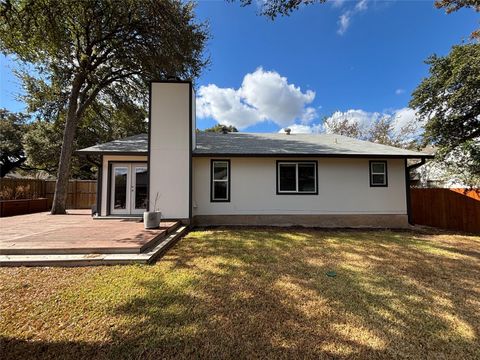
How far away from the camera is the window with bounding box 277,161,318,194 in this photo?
951 centimetres

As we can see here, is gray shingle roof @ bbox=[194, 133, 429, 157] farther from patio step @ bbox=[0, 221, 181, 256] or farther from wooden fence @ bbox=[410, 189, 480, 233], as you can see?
patio step @ bbox=[0, 221, 181, 256]

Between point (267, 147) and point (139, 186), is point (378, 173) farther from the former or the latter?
point (139, 186)

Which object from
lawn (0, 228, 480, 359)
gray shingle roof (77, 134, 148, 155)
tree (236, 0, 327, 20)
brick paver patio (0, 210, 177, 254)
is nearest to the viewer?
lawn (0, 228, 480, 359)

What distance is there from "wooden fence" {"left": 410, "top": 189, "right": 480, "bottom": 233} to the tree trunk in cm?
1677

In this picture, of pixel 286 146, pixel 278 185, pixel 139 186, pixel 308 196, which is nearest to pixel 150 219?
pixel 139 186

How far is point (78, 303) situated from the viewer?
3131 mm

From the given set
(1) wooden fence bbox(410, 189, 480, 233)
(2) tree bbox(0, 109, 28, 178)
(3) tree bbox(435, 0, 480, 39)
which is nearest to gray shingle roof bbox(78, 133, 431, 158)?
(1) wooden fence bbox(410, 189, 480, 233)

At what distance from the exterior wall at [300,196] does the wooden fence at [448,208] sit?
1.77 m

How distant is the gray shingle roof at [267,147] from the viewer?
361 inches

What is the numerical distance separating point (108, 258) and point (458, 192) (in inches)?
479

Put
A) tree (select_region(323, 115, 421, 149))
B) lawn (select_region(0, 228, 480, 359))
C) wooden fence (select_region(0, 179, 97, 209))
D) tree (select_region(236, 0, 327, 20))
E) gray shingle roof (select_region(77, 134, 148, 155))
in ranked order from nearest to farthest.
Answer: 1. lawn (select_region(0, 228, 480, 359))
2. tree (select_region(236, 0, 327, 20))
3. gray shingle roof (select_region(77, 134, 148, 155))
4. wooden fence (select_region(0, 179, 97, 209))
5. tree (select_region(323, 115, 421, 149))

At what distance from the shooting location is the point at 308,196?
31.1 feet

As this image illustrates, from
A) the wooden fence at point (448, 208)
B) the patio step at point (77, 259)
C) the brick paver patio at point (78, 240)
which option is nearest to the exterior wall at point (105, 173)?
the brick paver patio at point (78, 240)

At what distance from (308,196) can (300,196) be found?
328 millimetres
